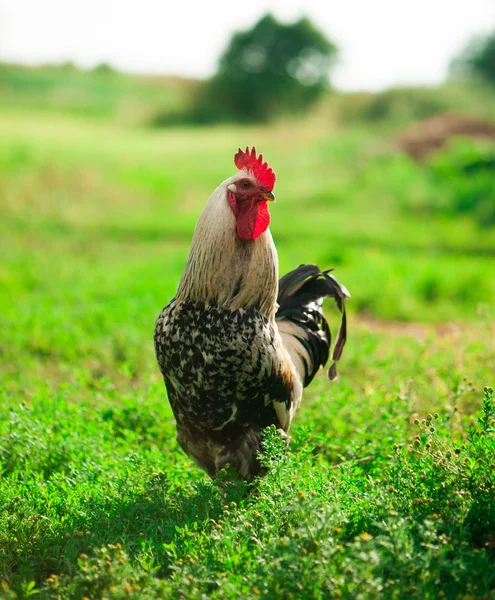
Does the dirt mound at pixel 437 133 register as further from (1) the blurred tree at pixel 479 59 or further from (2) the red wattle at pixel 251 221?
(1) the blurred tree at pixel 479 59

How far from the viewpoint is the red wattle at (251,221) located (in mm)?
2957

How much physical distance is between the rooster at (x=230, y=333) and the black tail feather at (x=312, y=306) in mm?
625

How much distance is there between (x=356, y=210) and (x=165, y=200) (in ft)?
14.6

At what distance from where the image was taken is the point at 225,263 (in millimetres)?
2996

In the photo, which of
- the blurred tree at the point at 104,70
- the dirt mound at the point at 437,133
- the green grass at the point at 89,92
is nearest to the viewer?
the dirt mound at the point at 437,133

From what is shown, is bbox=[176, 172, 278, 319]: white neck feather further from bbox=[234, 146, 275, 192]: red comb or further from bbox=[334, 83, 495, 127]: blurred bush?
bbox=[334, 83, 495, 127]: blurred bush

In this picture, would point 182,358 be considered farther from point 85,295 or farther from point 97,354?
point 85,295

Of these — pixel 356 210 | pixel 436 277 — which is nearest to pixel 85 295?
pixel 436 277

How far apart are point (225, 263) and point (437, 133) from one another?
804 inches

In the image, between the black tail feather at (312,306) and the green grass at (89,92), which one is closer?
the black tail feather at (312,306)

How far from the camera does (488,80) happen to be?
136ft

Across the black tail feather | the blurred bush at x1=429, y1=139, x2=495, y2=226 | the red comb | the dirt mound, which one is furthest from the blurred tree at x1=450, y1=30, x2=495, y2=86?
the red comb

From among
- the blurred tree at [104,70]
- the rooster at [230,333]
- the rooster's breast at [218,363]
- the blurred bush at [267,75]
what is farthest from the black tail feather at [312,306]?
the blurred tree at [104,70]

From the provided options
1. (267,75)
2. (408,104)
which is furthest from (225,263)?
(267,75)
